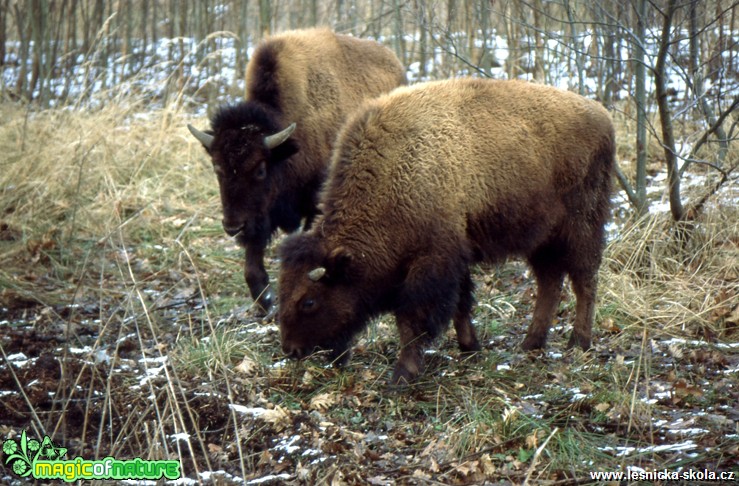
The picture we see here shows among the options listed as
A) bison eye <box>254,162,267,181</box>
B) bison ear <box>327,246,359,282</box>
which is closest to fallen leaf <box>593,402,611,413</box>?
bison ear <box>327,246,359,282</box>

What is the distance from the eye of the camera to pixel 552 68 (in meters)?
10.9

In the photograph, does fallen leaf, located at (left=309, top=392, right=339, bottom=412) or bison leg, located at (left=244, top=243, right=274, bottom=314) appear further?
bison leg, located at (left=244, top=243, right=274, bottom=314)

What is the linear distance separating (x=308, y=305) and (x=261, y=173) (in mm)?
1909

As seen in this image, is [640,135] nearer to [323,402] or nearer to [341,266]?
[341,266]

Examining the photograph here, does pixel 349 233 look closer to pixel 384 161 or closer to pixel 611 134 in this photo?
pixel 384 161

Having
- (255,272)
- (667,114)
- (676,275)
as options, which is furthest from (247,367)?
(667,114)

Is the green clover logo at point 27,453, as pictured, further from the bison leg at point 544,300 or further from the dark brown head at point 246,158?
the bison leg at point 544,300

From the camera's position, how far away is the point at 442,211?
534cm

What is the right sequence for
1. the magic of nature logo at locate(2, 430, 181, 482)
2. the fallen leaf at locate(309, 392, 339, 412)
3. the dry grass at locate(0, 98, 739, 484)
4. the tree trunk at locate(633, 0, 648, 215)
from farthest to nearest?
the tree trunk at locate(633, 0, 648, 215) < the fallen leaf at locate(309, 392, 339, 412) < the dry grass at locate(0, 98, 739, 484) < the magic of nature logo at locate(2, 430, 181, 482)

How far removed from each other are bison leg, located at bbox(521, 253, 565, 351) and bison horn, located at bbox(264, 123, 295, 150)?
2280 millimetres

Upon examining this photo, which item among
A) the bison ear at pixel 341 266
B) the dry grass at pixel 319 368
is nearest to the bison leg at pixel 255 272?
the dry grass at pixel 319 368

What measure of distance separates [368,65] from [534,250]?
125 inches

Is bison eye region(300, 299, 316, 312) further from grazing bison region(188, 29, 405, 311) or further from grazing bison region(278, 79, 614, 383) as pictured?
grazing bison region(188, 29, 405, 311)

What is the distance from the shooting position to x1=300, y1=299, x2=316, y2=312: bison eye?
5.29 meters
